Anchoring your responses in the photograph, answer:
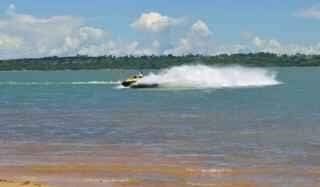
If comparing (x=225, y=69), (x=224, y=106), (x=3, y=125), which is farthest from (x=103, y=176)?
(x=225, y=69)

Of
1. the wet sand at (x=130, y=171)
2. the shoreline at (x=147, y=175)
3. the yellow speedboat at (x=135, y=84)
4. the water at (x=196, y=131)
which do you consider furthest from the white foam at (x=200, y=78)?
the shoreline at (x=147, y=175)

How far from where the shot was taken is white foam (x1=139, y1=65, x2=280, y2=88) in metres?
91.4

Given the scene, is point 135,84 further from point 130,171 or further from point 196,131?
point 130,171

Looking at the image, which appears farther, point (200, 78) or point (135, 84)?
point (200, 78)

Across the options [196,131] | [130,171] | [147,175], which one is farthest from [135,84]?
[147,175]

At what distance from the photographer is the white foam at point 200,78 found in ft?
300

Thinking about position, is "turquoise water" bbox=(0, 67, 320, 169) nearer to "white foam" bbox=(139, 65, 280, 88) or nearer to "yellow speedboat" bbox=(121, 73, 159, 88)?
"yellow speedboat" bbox=(121, 73, 159, 88)

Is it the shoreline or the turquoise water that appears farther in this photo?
the turquoise water

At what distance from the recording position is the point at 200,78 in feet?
314

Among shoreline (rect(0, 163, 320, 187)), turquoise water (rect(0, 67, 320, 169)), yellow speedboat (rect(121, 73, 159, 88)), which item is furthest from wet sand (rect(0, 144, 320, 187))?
yellow speedboat (rect(121, 73, 159, 88))

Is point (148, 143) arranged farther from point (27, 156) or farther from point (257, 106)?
point (257, 106)

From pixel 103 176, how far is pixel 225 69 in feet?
270

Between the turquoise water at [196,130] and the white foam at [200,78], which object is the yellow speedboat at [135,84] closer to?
the white foam at [200,78]

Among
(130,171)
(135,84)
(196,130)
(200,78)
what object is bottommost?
(135,84)
